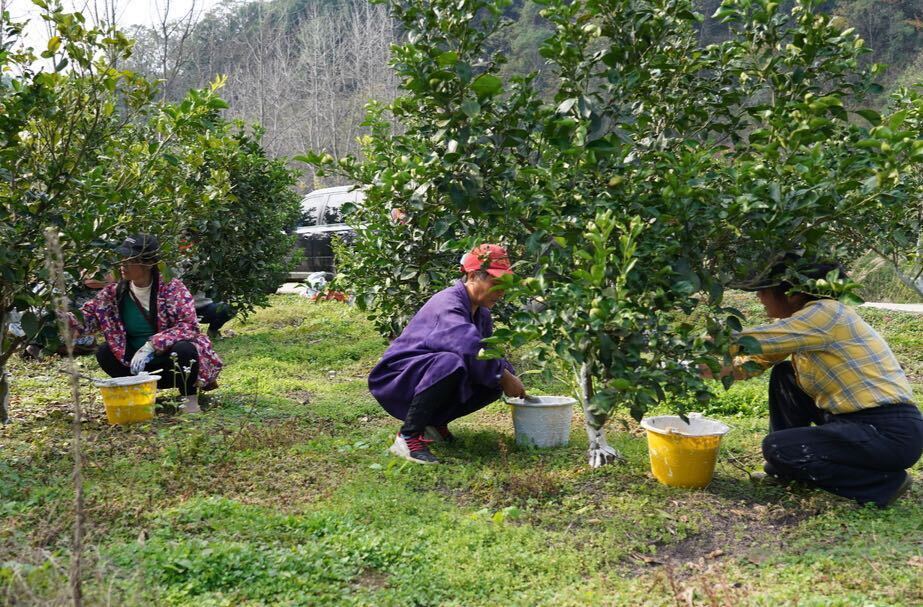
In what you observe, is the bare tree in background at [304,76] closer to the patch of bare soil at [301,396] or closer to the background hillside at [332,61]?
the background hillside at [332,61]

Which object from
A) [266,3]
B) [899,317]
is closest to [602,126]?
[899,317]

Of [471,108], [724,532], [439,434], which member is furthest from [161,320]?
[724,532]

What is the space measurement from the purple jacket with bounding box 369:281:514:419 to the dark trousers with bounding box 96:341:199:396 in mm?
1403

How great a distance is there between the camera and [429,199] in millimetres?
4285

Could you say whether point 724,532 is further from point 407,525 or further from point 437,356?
point 437,356

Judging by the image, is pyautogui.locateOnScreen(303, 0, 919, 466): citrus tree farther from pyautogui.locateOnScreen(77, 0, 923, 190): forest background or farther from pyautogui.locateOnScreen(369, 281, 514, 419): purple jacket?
pyautogui.locateOnScreen(77, 0, 923, 190): forest background

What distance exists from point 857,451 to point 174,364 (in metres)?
3.79

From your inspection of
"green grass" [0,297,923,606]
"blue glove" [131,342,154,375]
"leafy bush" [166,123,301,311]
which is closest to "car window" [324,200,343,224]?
"leafy bush" [166,123,301,311]

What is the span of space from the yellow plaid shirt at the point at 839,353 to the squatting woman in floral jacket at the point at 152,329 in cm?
336

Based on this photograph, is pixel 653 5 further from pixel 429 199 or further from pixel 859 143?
pixel 429 199

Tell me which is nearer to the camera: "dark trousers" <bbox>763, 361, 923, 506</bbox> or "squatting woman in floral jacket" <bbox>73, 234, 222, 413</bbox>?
"dark trousers" <bbox>763, 361, 923, 506</bbox>

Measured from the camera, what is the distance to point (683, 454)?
11.9 feet

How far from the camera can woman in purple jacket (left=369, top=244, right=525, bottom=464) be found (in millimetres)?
4090

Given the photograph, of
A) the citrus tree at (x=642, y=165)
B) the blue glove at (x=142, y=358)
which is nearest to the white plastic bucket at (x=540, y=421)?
the citrus tree at (x=642, y=165)
